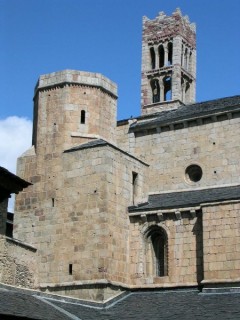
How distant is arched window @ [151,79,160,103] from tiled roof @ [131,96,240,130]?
13081 millimetres

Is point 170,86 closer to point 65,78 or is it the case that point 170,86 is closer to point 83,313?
point 65,78

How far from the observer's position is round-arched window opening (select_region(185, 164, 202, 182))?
2986 cm

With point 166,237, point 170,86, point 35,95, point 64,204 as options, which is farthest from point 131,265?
point 170,86

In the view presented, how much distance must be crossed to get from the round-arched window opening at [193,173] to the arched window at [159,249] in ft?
11.3

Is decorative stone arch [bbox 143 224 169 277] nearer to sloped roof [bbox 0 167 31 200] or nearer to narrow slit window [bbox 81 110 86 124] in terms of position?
narrow slit window [bbox 81 110 86 124]

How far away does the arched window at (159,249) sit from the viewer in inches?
1076

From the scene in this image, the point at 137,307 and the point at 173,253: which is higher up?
the point at 173,253

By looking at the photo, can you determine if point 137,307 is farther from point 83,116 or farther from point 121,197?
point 83,116

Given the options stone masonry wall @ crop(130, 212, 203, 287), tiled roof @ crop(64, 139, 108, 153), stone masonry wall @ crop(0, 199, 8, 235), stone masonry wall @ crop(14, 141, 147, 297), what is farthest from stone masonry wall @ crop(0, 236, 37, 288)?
tiled roof @ crop(64, 139, 108, 153)

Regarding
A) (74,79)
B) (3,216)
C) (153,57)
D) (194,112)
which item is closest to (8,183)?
(3,216)

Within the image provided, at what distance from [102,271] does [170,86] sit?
22278mm

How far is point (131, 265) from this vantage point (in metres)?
27.6

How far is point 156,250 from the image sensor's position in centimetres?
2784

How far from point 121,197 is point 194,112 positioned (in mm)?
5500
